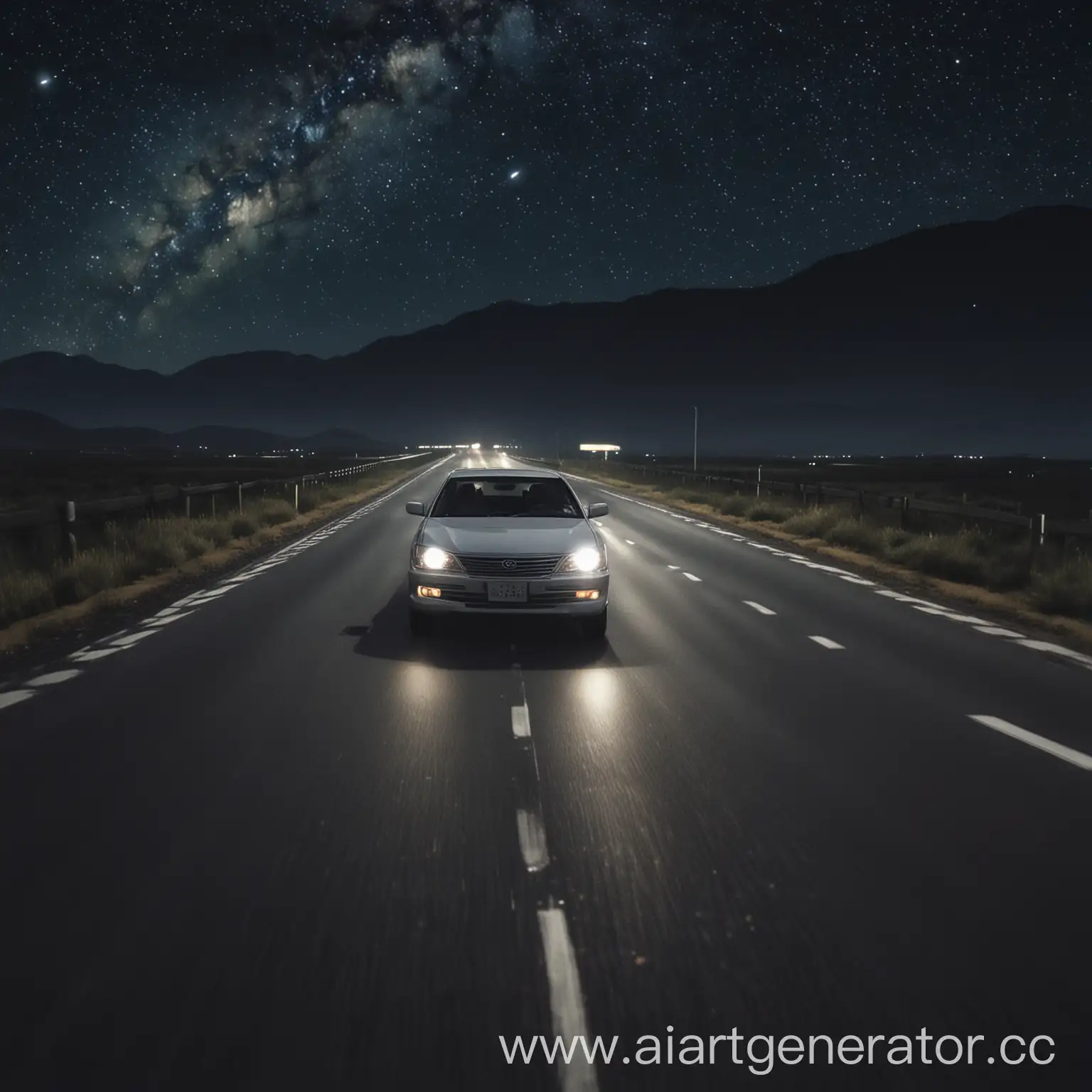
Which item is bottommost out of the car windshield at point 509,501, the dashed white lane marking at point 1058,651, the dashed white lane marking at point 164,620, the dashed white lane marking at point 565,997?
the dashed white lane marking at point 1058,651

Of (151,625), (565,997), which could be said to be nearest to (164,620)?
(151,625)

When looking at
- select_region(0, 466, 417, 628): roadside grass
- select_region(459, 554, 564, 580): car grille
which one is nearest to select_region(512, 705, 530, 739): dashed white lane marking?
select_region(459, 554, 564, 580): car grille

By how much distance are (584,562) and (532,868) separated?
250 inches

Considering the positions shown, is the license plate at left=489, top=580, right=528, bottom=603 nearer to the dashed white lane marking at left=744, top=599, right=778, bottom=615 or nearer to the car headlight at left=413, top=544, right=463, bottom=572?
the car headlight at left=413, top=544, right=463, bottom=572

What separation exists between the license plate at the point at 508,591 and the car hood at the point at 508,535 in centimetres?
30

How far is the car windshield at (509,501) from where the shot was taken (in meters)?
13.0

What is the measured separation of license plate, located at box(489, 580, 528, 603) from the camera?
11.2 metres

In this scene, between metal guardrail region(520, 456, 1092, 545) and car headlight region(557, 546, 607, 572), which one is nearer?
car headlight region(557, 546, 607, 572)

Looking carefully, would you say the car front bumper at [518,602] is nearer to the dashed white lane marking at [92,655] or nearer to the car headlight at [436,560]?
the car headlight at [436,560]

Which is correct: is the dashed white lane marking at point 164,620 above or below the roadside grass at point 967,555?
above

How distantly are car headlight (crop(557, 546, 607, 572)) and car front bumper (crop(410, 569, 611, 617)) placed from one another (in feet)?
0.25

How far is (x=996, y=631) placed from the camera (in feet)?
42.9

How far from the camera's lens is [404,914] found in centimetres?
468

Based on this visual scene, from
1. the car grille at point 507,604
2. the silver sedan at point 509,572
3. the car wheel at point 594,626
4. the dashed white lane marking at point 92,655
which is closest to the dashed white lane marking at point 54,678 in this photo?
the dashed white lane marking at point 92,655
